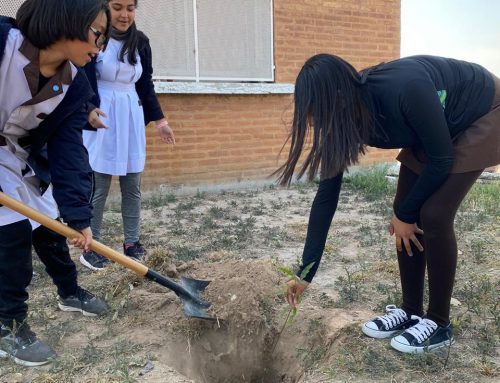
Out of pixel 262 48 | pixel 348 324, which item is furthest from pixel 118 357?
pixel 262 48

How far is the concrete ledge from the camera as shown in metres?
5.91

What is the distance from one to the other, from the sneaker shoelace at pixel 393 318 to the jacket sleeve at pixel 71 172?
4.90 feet

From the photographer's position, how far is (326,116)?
6.55 feet

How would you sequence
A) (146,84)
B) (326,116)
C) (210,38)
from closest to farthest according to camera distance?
(326,116) → (146,84) → (210,38)

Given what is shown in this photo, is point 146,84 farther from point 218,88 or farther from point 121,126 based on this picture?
point 218,88

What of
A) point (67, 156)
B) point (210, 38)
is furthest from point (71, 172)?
point (210, 38)

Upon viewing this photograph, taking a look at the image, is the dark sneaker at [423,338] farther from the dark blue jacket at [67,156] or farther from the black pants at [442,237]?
the dark blue jacket at [67,156]

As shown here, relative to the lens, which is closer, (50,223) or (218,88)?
(50,223)

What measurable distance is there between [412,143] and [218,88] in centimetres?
435

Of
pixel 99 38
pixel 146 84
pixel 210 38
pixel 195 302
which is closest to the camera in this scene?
pixel 99 38

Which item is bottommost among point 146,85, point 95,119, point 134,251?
point 134,251

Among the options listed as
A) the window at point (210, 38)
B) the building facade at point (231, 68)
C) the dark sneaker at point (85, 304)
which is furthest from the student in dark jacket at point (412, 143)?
the window at point (210, 38)

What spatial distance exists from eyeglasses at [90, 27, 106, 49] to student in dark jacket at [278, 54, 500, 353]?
84 cm

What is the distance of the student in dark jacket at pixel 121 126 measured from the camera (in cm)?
347
